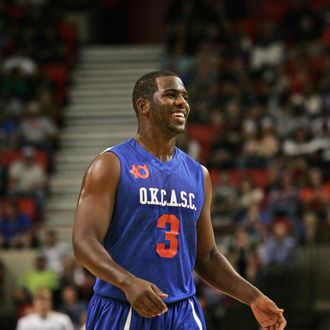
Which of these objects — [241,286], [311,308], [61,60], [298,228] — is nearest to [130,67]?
[61,60]

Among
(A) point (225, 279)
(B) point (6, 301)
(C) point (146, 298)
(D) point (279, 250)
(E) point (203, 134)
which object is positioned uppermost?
(E) point (203, 134)

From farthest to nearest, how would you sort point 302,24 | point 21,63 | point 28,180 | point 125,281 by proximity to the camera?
1. point 21,63
2. point 302,24
3. point 28,180
4. point 125,281

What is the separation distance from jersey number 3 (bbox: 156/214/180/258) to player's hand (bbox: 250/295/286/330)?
496 millimetres

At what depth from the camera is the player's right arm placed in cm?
405

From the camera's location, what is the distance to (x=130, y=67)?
60.4ft

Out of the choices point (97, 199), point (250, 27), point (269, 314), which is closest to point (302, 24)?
point (250, 27)

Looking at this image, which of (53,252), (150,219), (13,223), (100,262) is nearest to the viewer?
(100,262)

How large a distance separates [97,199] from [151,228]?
315mm

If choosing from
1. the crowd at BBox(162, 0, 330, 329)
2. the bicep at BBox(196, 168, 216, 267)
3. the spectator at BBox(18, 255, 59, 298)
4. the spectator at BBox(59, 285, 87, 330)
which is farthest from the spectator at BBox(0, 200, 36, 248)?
the bicep at BBox(196, 168, 216, 267)

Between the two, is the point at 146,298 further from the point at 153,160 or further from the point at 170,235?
the point at 153,160

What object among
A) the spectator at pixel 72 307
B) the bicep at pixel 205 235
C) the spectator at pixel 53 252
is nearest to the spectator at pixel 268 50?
the spectator at pixel 53 252

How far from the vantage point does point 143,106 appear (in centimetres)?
476

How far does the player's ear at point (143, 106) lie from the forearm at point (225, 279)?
0.84 metres

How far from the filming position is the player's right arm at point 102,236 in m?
4.05
